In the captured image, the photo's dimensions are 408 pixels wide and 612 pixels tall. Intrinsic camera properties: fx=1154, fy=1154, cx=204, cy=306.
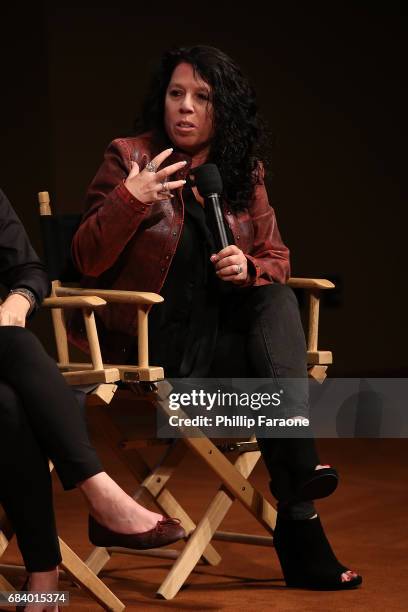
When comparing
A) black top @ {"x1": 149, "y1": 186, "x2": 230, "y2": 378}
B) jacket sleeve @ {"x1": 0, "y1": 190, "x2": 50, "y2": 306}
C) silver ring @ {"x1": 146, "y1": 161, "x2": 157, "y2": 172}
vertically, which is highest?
A: silver ring @ {"x1": 146, "y1": 161, "x2": 157, "y2": 172}

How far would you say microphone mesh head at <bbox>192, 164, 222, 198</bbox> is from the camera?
3.08 meters

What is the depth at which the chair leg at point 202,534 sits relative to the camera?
2998 mm

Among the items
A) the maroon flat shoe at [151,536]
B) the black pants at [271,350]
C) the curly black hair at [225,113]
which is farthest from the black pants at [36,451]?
the curly black hair at [225,113]

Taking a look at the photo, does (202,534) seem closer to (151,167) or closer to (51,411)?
(51,411)

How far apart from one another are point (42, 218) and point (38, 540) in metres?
1.10

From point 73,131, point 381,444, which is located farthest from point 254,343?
point 73,131

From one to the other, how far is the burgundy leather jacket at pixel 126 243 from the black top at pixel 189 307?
0.06 metres

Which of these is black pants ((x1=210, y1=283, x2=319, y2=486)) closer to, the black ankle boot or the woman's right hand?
the black ankle boot

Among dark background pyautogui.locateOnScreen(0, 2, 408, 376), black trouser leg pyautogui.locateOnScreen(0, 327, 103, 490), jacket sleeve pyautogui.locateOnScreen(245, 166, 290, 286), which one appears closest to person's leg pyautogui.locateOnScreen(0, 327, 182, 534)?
black trouser leg pyautogui.locateOnScreen(0, 327, 103, 490)

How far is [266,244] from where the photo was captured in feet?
11.1

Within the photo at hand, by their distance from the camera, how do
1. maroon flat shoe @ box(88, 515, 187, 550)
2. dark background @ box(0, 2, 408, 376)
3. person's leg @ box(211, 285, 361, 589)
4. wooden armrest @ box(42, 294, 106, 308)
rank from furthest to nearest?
1. dark background @ box(0, 2, 408, 376)
2. person's leg @ box(211, 285, 361, 589)
3. wooden armrest @ box(42, 294, 106, 308)
4. maroon flat shoe @ box(88, 515, 187, 550)

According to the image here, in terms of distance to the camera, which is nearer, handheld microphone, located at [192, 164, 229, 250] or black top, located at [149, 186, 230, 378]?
handheld microphone, located at [192, 164, 229, 250]

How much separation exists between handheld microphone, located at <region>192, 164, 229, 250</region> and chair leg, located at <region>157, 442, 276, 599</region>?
70 centimetres

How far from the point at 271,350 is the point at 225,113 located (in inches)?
30.4
